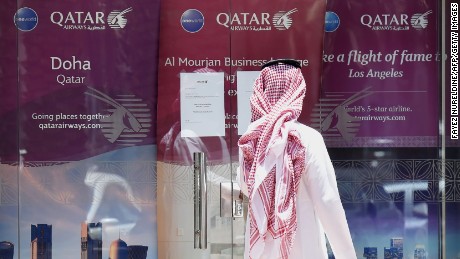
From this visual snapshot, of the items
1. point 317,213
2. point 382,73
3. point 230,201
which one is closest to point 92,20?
point 230,201

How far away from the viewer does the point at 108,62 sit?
604 cm

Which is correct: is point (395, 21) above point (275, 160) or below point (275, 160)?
above

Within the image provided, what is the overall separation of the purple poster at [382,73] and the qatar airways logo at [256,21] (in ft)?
1.25

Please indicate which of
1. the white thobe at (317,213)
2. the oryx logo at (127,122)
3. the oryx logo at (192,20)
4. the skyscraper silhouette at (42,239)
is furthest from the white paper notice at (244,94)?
the skyscraper silhouette at (42,239)

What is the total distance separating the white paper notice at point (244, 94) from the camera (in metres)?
5.99

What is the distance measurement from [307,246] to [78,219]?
2.46 metres

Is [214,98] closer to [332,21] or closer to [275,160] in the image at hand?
[332,21]

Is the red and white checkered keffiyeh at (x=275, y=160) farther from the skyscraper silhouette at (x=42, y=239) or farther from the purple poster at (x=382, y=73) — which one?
the skyscraper silhouette at (x=42, y=239)

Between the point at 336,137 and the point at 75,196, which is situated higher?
the point at 336,137

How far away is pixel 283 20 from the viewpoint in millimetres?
6016

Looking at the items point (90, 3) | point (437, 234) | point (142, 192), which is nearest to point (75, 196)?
point (142, 192)

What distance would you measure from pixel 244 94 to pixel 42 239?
82.9 inches

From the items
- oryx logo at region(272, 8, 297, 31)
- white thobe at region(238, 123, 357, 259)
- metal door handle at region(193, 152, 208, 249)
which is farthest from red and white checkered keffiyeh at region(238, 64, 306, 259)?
oryx logo at region(272, 8, 297, 31)

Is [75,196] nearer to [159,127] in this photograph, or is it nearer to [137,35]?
[159,127]
